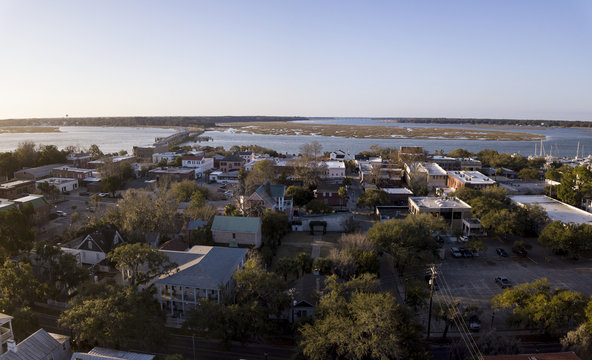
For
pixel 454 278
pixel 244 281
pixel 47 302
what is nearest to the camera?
pixel 244 281

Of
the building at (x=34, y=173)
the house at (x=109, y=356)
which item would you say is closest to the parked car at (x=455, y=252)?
the house at (x=109, y=356)

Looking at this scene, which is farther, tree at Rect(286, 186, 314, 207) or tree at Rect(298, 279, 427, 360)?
tree at Rect(286, 186, 314, 207)

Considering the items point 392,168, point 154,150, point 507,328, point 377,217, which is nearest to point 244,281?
point 507,328

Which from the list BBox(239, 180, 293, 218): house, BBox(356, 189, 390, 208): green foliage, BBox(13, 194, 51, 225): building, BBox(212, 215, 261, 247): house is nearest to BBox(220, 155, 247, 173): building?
BBox(239, 180, 293, 218): house

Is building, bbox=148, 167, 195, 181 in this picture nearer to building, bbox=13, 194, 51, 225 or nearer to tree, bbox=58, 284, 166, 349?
building, bbox=13, 194, 51, 225

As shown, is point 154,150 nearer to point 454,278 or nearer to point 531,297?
point 454,278
